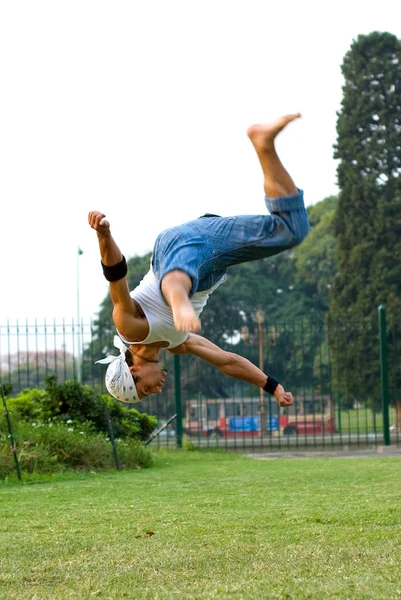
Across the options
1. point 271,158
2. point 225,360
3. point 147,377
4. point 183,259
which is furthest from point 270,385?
point 271,158

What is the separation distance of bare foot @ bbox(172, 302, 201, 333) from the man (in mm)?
176

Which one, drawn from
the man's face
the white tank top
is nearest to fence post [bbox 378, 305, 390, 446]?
the man's face

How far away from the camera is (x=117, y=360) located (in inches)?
252

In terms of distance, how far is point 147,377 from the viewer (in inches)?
250

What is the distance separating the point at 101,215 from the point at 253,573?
2.21 metres

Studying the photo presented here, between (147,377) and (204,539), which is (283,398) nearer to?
(147,377)

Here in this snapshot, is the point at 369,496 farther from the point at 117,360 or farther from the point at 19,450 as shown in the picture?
the point at 19,450

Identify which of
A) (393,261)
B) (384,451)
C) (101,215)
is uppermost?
(393,261)

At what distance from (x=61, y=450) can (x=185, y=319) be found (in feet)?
22.2

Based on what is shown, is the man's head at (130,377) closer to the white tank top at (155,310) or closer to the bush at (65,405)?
the white tank top at (155,310)

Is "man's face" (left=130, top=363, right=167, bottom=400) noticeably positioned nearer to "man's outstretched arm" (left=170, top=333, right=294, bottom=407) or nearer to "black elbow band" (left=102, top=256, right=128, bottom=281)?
"man's outstretched arm" (left=170, top=333, right=294, bottom=407)

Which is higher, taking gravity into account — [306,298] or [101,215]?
[306,298]

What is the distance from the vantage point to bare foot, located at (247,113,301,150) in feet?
18.3

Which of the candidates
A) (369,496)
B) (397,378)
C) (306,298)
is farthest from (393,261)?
(369,496)
